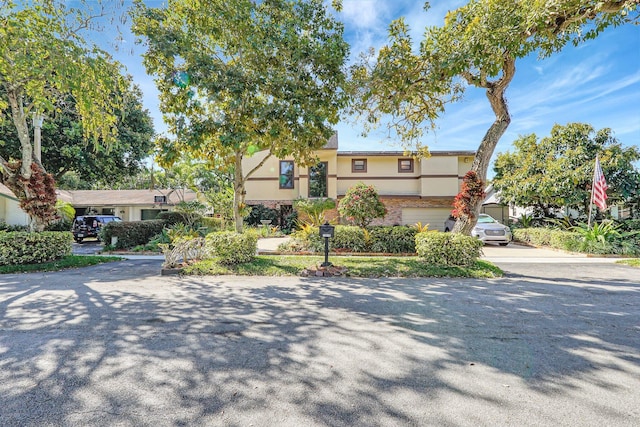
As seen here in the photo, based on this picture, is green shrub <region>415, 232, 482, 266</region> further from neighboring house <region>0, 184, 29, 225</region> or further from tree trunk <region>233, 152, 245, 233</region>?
neighboring house <region>0, 184, 29, 225</region>

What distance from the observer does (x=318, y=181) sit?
1906 cm

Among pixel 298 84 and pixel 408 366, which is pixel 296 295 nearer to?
pixel 408 366

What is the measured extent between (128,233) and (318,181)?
10729 millimetres

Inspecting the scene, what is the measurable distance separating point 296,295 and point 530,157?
15.7m

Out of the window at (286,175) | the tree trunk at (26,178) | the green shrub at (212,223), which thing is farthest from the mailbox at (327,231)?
the window at (286,175)

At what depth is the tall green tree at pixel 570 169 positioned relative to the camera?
13070 mm

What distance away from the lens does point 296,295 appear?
5.61 metres

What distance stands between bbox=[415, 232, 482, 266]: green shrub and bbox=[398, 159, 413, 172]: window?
12.1 m

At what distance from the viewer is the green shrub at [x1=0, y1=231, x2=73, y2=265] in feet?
26.6

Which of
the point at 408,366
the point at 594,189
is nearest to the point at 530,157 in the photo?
the point at 594,189

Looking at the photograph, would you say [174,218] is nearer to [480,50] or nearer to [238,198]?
[238,198]

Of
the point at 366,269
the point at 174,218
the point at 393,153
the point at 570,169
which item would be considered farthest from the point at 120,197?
the point at 570,169

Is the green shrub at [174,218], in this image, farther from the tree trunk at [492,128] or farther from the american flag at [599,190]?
the american flag at [599,190]

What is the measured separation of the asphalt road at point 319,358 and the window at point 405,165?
1441cm
